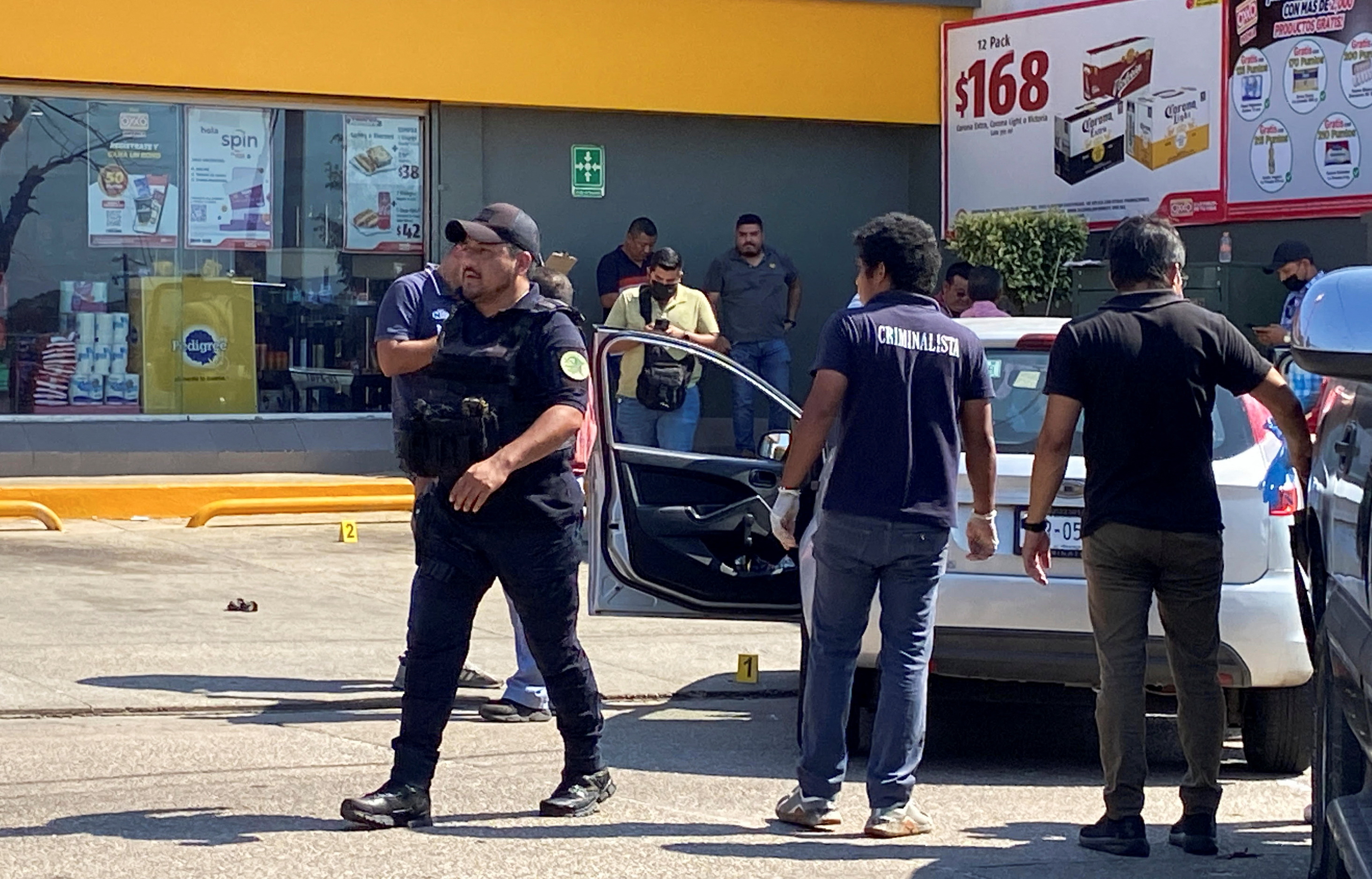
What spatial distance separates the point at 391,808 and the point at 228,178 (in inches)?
408

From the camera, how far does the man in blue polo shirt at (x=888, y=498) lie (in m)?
5.76

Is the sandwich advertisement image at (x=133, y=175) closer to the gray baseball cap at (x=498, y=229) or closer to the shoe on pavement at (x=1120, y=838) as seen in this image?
the gray baseball cap at (x=498, y=229)

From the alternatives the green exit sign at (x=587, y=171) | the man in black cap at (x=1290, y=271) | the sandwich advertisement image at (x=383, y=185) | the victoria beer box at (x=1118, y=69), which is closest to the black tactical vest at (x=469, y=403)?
the man in black cap at (x=1290, y=271)

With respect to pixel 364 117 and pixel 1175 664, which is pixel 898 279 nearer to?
pixel 1175 664

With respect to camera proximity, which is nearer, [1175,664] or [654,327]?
[1175,664]

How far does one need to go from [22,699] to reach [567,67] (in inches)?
360

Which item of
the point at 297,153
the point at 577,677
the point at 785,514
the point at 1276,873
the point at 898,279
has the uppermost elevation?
the point at 297,153

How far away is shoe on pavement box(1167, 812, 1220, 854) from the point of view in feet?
18.6

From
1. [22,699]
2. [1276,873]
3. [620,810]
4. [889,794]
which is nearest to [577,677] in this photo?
[620,810]

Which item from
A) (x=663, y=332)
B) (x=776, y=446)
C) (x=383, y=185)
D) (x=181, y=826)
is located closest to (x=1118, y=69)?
(x=663, y=332)

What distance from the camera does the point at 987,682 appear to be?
23.3ft

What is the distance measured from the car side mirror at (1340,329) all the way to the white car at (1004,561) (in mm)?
2207

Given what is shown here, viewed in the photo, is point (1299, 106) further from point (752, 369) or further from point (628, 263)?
point (628, 263)

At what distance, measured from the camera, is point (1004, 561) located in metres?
6.57
